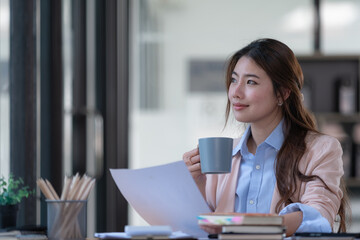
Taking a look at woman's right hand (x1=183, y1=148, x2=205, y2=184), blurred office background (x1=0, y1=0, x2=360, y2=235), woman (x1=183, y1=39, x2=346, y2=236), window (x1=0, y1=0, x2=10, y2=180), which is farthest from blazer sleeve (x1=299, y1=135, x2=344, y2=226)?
blurred office background (x1=0, y1=0, x2=360, y2=235)

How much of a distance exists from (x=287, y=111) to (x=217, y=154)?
1.74 feet

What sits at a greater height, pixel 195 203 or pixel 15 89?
pixel 15 89

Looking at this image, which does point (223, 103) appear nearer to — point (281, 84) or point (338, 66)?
point (338, 66)

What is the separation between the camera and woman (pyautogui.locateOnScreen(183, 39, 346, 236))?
6.34 feet

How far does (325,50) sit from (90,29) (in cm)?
194

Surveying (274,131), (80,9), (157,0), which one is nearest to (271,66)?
(274,131)

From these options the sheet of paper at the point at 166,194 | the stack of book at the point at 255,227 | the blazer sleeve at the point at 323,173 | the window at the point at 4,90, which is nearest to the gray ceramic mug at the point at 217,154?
the sheet of paper at the point at 166,194

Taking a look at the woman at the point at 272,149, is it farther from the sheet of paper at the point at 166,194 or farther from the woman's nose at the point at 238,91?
the sheet of paper at the point at 166,194

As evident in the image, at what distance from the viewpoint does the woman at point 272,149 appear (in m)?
1.93

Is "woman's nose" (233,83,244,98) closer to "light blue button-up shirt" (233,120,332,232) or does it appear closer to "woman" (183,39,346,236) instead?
"woman" (183,39,346,236)

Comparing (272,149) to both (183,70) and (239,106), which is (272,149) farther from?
(183,70)

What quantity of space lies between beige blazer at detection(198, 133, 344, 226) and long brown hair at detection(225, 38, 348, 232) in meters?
0.02

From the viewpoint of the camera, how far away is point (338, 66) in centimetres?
514

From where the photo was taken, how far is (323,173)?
1909 millimetres
